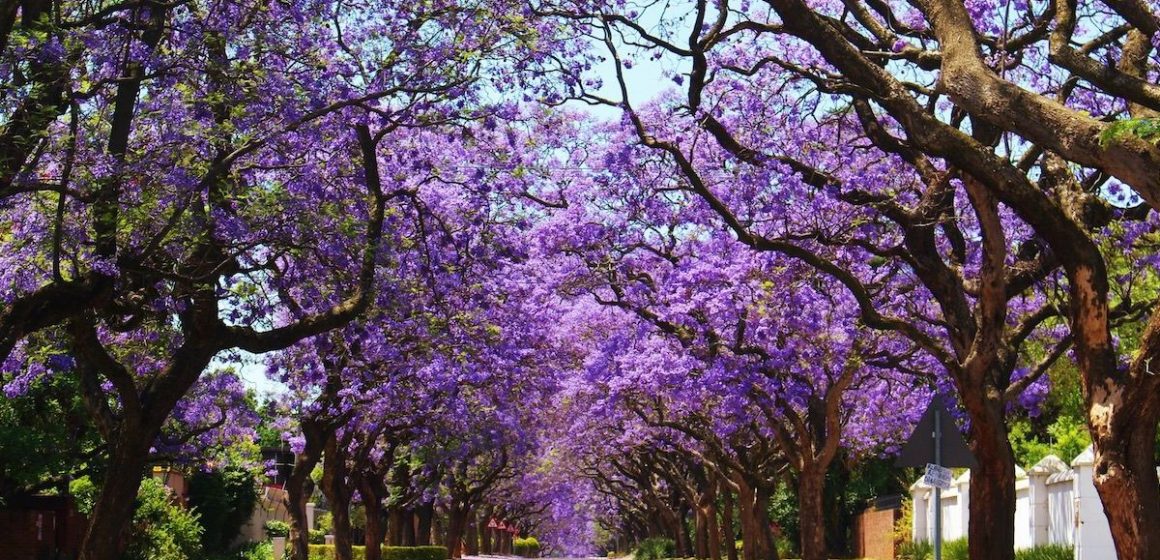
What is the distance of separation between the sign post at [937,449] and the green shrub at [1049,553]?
11640 mm

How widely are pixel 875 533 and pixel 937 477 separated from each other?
33.5 metres

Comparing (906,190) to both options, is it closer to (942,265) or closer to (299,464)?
(942,265)

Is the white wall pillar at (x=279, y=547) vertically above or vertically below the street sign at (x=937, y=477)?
below

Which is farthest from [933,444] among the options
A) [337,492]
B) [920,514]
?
[920,514]

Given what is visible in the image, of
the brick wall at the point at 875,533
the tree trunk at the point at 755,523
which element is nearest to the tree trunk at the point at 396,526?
the brick wall at the point at 875,533

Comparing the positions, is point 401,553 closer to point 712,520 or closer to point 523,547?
point 712,520

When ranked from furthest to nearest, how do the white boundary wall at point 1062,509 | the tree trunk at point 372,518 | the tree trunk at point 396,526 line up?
1. the tree trunk at point 396,526
2. the tree trunk at point 372,518
3. the white boundary wall at point 1062,509

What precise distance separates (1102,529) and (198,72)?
14899 mm

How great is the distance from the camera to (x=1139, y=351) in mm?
9727

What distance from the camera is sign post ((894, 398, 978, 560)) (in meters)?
11.8

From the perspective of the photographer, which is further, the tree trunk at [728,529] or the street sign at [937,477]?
the tree trunk at [728,529]

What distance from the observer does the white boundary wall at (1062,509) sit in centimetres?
2112

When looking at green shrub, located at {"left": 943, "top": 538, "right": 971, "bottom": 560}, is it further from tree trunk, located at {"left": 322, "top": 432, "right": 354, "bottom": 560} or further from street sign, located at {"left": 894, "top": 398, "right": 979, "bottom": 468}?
street sign, located at {"left": 894, "top": 398, "right": 979, "bottom": 468}

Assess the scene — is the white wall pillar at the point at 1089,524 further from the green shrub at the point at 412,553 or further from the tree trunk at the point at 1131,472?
the green shrub at the point at 412,553
